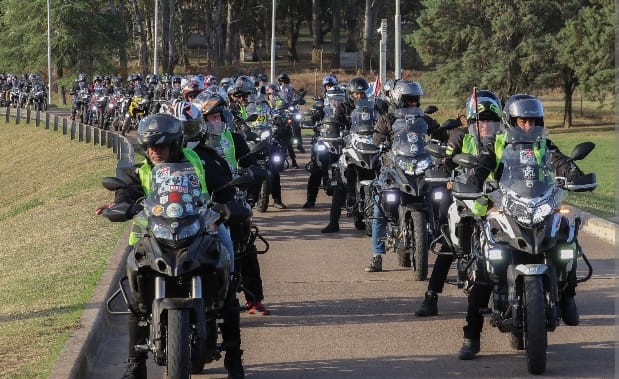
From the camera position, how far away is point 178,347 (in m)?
7.39

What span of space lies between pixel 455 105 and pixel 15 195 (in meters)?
26.9

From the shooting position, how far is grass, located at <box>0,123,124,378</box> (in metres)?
9.59

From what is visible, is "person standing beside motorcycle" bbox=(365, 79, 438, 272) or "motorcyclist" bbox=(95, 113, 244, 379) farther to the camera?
"person standing beside motorcycle" bbox=(365, 79, 438, 272)

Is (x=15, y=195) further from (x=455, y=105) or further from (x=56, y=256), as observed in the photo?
(x=455, y=105)

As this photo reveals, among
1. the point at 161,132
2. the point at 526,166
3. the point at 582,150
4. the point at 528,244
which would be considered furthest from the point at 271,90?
the point at 161,132

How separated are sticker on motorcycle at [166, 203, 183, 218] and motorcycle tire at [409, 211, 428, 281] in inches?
201

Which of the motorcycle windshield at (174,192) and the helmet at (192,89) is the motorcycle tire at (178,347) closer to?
the motorcycle windshield at (174,192)

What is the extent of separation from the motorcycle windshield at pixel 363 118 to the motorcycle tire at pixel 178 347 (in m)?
8.79

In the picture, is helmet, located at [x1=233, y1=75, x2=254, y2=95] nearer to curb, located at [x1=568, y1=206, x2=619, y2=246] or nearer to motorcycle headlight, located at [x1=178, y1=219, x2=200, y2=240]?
curb, located at [x1=568, y1=206, x2=619, y2=246]

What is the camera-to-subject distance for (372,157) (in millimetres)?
16062

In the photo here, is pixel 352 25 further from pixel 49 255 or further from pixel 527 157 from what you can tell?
pixel 527 157

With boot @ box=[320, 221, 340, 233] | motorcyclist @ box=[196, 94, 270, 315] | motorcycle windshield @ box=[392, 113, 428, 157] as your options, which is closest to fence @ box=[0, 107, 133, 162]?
boot @ box=[320, 221, 340, 233]

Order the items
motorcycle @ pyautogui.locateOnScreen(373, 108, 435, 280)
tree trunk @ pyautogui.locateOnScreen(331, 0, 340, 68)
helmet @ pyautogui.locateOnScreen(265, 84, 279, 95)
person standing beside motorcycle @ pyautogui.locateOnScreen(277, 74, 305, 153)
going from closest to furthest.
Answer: motorcycle @ pyautogui.locateOnScreen(373, 108, 435, 280), helmet @ pyautogui.locateOnScreen(265, 84, 279, 95), person standing beside motorcycle @ pyautogui.locateOnScreen(277, 74, 305, 153), tree trunk @ pyautogui.locateOnScreen(331, 0, 340, 68)

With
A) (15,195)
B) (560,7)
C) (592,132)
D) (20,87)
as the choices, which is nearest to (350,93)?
(15,195)
